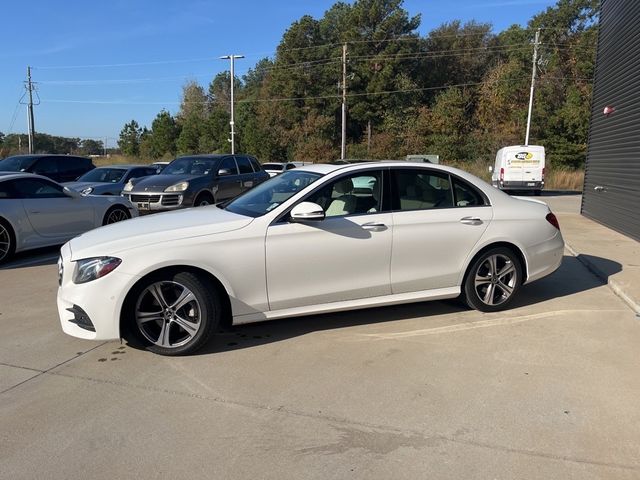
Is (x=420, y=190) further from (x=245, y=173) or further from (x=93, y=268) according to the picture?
(x=245, y=173)

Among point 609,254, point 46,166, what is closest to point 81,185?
point 46,166

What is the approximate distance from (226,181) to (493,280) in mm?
9023

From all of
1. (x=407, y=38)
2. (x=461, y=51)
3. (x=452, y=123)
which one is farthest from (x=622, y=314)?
(x=461, y=51)

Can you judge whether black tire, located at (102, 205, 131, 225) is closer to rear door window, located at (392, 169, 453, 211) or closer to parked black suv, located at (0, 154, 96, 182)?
parked black suv, located at (0, 154, 96, 182)

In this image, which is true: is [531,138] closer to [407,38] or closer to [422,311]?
[407,38]

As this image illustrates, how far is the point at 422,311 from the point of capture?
18.4ft

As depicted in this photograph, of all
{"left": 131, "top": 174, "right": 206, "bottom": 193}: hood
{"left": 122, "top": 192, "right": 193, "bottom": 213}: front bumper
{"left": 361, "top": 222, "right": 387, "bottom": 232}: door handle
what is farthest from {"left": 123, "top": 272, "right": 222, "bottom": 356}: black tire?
{"left": 131, "top": 174, "right": 206, "bottom": 193}: hood

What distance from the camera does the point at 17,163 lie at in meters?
14.5

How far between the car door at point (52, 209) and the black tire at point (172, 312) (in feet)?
18.2

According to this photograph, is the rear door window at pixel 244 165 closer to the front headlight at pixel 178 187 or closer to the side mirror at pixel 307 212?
the front headlight at pixel 178 187

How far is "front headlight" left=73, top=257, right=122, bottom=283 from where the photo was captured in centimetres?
414

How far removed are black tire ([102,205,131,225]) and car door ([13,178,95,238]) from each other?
388mm

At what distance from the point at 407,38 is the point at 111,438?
183 feet

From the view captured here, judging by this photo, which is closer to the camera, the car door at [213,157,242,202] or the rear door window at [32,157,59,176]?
the car door at [213,157,242,202]
